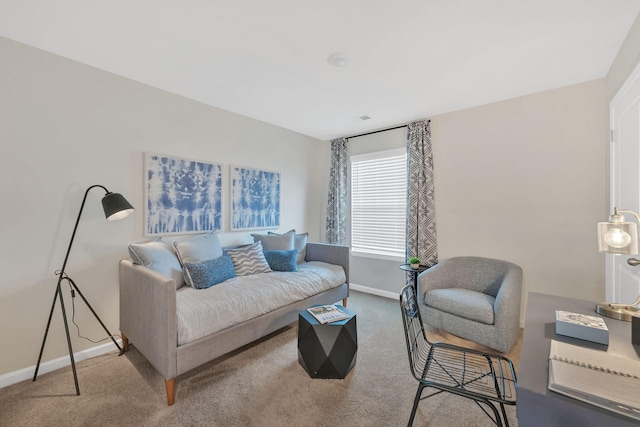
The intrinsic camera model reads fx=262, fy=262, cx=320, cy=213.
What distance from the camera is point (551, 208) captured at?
2.70 m

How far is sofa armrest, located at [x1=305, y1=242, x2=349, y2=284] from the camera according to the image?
348cm

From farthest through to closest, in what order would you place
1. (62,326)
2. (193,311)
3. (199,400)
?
(62,326)
(193,311)
(199,400)

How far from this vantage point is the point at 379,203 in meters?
4.05

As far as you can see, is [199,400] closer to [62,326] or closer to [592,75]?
[62,326]

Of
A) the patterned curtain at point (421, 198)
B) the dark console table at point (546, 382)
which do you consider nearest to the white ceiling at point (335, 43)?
the patterned curtain at point (421, 198)

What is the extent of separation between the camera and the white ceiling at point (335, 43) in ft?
5.40

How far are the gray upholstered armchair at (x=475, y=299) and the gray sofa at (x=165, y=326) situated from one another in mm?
1419

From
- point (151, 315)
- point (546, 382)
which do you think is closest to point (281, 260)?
point (151, 315)

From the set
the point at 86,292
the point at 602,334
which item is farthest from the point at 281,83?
the point at 602,334

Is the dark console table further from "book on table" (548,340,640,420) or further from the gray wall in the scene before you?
the gray wall

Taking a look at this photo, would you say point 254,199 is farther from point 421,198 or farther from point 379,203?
point 421,198

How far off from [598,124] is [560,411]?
9.76 ft

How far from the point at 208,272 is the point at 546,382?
95.3 inches

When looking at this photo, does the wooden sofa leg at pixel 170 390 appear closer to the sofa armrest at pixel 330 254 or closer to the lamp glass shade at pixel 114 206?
the lamp glass shade at pixel 114 206
